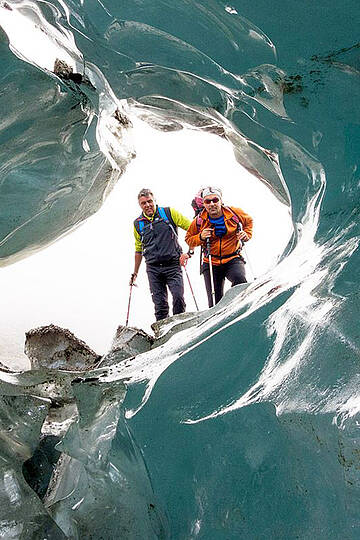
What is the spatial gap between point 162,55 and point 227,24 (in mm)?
301

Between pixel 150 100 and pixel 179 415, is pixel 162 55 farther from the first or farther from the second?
pixel 179 415

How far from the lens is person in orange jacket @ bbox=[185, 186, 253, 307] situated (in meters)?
3.63

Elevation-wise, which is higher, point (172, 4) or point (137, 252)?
A: point (172, 4)

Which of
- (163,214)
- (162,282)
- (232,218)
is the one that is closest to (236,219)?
(232,218)

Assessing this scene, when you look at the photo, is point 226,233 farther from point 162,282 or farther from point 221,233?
point 162,282

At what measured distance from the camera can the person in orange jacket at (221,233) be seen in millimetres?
3627

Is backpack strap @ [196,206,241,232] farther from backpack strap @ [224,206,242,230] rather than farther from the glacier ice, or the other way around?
the glacier ice

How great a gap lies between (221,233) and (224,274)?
0.32m

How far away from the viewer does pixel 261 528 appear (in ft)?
5.16

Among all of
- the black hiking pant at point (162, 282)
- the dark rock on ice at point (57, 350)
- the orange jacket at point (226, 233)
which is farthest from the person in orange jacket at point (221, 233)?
the dark rock on ice at point (57, 350)

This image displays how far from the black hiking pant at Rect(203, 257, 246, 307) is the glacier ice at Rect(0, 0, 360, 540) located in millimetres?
1086

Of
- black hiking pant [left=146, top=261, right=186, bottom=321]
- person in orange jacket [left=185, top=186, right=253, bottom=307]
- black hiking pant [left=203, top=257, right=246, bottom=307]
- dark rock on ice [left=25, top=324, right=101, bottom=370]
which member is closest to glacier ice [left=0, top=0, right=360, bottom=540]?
dark rock on ice [left=25, top=324, right=101, bottom=370]

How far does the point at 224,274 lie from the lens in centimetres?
386

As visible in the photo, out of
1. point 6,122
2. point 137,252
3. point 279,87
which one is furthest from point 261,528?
point 137,252
